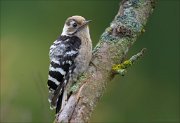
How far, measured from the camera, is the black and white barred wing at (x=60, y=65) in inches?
375

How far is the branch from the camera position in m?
8.38

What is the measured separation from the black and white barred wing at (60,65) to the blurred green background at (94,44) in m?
5.00

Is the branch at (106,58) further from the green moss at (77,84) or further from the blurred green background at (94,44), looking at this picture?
the blurred green background at (94,44)

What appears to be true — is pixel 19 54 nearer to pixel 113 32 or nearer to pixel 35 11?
pixel 35 11

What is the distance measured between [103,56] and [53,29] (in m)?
8.87

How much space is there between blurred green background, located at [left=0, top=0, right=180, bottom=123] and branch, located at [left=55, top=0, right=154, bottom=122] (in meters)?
5.38

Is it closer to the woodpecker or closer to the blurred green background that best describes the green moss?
the woodpecker

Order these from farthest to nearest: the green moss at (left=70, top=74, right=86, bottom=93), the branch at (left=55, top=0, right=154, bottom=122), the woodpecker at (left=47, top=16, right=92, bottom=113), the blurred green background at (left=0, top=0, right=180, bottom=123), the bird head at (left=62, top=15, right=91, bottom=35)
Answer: the blurred green background at (left=0, top=0, right=180, bottom=123) < the bird head at (left=62, top=15, right=91, bottom=35) < the woodpecker at (left=47, top=16, right=92, bottom=113) < the green moss at (left=70, top=74, right=86, bottom=93) < the branch at (left=55, top=0, right=154, bottom=122)

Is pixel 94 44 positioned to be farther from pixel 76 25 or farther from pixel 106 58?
pixel 106 58

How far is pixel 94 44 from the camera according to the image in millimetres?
16062

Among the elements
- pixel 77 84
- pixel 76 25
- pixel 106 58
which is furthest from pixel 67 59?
pixel 77 84

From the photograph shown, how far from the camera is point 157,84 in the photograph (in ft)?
58.7

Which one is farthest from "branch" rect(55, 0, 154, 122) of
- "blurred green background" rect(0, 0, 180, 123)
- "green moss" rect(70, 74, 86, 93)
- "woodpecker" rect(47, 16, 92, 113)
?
"blurred green background" rect(0, 0, 180, 123)

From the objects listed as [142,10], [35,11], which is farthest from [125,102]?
[142,10]
